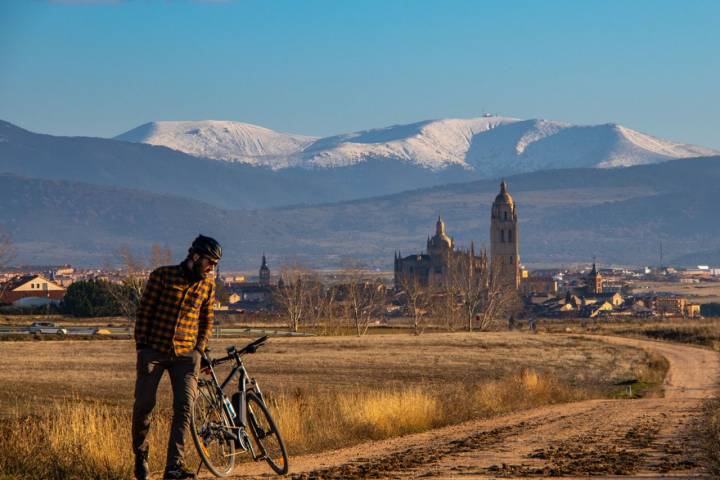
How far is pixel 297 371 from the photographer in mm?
46625

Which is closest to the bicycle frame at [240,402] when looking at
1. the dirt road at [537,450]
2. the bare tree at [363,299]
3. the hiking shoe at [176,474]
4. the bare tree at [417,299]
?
the dirt road at [537,450]

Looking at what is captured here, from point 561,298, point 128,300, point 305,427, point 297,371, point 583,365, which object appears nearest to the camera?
point 305,427

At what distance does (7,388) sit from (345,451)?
19.5 m

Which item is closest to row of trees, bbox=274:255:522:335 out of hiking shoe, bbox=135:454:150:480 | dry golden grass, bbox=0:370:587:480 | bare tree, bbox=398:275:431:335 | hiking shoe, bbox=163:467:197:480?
bare tree, bbox=398:275:431:335

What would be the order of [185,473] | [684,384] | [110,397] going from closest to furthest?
[185,473], [110,397], [684,384]

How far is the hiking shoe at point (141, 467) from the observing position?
46.9 ft

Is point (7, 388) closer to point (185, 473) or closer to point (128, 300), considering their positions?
point (185, 473)

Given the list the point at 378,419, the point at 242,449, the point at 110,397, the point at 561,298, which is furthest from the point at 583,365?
the point at 561,298

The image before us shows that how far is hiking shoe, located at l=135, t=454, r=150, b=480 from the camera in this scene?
14.3 m

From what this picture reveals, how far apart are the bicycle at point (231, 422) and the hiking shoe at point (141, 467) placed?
57 cm

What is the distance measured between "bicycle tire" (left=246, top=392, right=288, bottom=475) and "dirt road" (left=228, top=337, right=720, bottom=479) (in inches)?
8.6

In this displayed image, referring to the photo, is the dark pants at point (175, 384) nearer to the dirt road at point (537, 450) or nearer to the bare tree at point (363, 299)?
the dirt road at point (537, 450)

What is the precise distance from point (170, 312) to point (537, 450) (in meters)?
5.70

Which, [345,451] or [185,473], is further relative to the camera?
[345,451]
